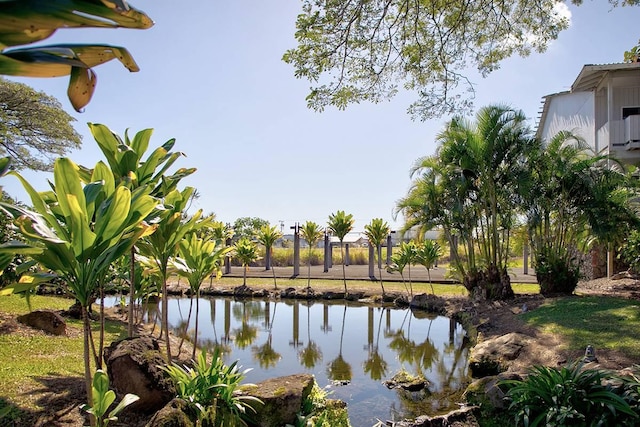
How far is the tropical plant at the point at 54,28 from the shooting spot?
0.96 m

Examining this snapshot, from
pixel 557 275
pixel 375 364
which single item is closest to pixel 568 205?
pixel 557 275

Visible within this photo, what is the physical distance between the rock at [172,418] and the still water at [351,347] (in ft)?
9.71

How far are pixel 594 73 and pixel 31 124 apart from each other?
2018 cm

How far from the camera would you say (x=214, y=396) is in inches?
145

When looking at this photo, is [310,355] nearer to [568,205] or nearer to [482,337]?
[482,337]

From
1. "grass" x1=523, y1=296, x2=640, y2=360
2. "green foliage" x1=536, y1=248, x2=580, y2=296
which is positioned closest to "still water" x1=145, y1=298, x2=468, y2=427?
"grass" x1=523, y1=296, x2=640, y2=360

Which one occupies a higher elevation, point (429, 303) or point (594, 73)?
point (594, 73)

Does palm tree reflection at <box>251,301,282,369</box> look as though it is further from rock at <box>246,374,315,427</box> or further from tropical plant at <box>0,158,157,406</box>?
tropical plant at <box>0,158,157,406</box>

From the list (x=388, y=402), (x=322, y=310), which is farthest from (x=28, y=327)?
(x=322, y=310)

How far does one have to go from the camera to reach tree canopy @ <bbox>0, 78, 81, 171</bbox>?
15.5 meters

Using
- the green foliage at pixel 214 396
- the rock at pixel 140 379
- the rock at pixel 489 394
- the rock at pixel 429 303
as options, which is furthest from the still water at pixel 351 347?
the rock at pixel 140 379

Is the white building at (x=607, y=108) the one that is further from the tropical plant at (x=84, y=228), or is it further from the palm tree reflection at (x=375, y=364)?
the tropical plant at (x=84, y=228)

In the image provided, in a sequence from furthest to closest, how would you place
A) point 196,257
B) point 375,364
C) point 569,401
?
point 375,364
point 196,257
point 569,401

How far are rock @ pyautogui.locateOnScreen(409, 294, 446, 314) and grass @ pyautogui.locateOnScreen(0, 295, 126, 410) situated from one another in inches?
387
